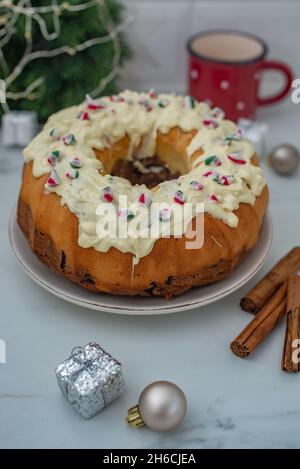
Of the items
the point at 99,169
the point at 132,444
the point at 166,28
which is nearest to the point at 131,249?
the point at 99,169

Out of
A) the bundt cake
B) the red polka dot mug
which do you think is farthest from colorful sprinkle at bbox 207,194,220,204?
the red polka dot mug

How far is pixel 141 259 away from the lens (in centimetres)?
119

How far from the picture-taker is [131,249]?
1186 mm

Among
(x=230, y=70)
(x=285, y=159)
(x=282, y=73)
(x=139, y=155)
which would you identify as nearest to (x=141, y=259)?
(x=139, y=155)

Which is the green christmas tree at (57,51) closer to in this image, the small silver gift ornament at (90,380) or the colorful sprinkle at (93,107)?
the colorful sprinkle at (93,107)

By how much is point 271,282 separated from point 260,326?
14 cm

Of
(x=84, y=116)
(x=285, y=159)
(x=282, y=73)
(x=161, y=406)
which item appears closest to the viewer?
(x=161, y=406)

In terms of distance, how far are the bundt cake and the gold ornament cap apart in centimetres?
23

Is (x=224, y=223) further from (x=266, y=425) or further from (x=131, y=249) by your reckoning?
(x=266, y=425)

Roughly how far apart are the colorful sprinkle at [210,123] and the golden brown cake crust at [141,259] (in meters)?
0.23

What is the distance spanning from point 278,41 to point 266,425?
1.33 meters

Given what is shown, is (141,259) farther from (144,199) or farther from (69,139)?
(69,139)

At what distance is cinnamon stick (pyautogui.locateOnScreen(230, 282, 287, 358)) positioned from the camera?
47.6 inches

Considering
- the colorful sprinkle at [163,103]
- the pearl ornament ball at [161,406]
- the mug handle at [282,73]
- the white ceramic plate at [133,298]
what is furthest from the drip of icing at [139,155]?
the mug handle at [282,73]
